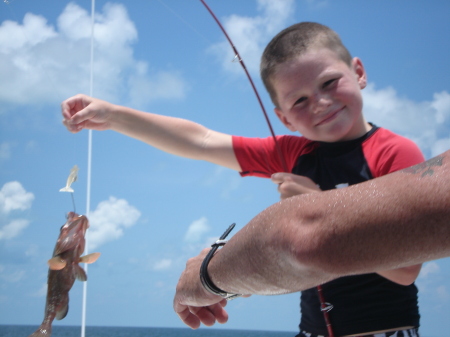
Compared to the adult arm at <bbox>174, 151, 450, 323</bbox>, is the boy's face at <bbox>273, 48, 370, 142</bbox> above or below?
above

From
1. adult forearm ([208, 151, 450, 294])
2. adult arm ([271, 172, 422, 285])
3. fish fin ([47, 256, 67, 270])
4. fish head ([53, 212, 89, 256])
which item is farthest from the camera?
fish head ([53, 212, 89, 256])

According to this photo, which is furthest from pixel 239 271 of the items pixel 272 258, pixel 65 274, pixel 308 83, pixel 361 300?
pixel 65 274

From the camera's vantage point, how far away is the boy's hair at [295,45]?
208cm

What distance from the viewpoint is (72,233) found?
2.38 metres

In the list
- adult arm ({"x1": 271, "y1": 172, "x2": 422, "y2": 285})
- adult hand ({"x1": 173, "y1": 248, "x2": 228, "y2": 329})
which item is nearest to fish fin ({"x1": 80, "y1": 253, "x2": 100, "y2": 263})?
adult hand ({"x1": 173, "y1": 248, "x2": 228, "y2": 329})

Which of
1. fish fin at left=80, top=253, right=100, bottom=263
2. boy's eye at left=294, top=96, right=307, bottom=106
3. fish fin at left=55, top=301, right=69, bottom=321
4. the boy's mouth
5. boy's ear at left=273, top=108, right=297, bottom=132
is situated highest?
boy's ear at left=273, top=108, right=297, bottom=132

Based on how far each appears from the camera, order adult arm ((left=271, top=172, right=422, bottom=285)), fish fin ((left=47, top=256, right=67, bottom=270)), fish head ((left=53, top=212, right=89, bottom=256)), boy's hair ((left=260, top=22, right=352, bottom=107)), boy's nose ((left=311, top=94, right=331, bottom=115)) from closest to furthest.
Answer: adult arm ((left=271, top=172, right=422, bottom=285)) → boy's nose ((left=311, top=94, right=331, bottom=115)) → boy's hair ((left=260, top=22, right=352, bottom=107)) → fish fin ((left=47, top=256, right=67, bottom=270)) → fish head ((left=53, top=212, right=89, bottom=256))

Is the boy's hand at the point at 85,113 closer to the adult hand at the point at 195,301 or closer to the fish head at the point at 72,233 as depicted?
the fish head at the point at 72,233

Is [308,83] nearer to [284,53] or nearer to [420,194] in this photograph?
[284,53]

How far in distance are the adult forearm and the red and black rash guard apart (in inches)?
37.1

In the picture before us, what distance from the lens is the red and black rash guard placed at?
1696 mm

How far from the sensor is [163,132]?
2611 mm

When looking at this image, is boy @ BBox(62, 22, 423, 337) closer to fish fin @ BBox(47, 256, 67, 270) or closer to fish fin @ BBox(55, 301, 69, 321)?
fish fin @ BBox(47, 256, 67, 270)

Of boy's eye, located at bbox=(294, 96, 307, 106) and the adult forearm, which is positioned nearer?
the adult forearm
